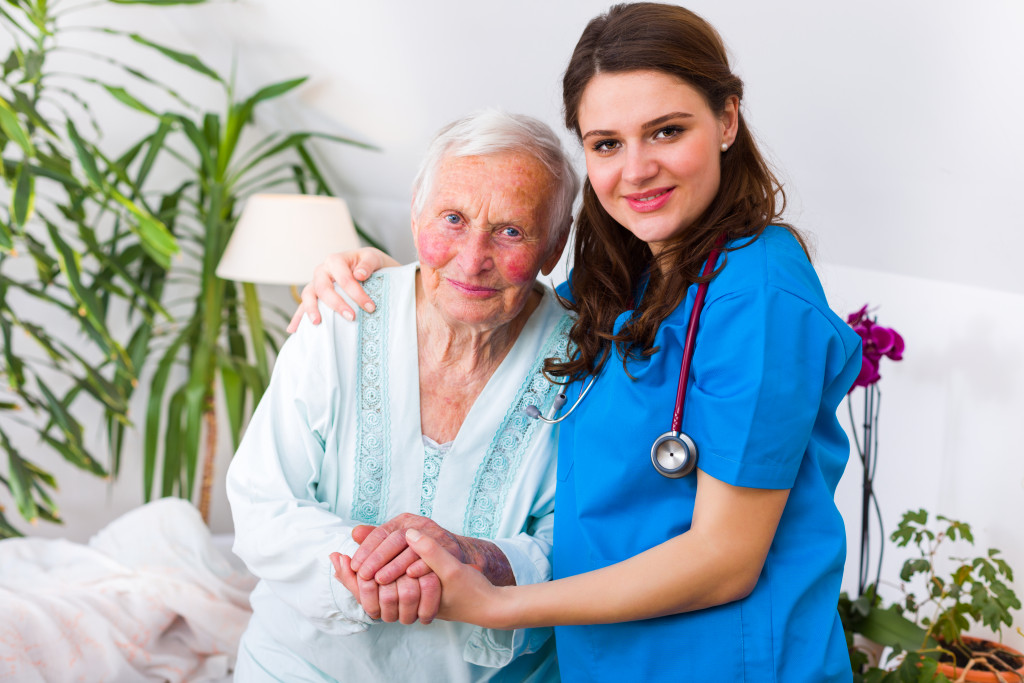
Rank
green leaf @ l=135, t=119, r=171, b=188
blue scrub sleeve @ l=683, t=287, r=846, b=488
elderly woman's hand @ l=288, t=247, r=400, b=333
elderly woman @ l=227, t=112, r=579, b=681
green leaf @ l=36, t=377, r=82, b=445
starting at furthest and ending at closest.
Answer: green leaf @ l=135, t=119, r=171, b=188 → green leaf @ l=36, t=377, r=82, b=445 → elderly woman's hand @ l=288, t=247, r=400, b=333 → elderly woman @ l=227, t=112, r=579, b=681 → blue scrub sleeve @ l=683, t=287, r=846, b=488

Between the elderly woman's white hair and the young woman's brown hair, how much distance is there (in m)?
0.09

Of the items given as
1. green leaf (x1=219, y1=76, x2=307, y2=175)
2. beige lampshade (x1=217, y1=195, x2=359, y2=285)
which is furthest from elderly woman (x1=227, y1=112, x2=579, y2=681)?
green leaf (x1=219, y1=76, x2=307, y2=175)

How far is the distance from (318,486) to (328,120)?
2135 millimetres

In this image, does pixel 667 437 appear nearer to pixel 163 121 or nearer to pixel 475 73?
pixel 475 73

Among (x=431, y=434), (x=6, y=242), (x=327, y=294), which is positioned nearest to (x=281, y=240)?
(x=6, y=242)

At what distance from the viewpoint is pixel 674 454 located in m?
1.08

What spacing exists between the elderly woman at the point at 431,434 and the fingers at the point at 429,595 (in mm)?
96

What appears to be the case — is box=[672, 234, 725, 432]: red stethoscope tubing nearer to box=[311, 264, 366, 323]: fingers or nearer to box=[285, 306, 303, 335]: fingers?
box=[311, 264, 366, 323]: fingers

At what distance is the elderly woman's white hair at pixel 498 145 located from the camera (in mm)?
1346

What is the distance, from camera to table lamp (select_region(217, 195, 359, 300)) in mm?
2855

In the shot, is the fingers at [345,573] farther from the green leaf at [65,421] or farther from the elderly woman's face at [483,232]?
the green leaf at [65,421]

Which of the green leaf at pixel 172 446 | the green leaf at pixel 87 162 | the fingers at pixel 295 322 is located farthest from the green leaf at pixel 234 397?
the fingers at pixel 295 322

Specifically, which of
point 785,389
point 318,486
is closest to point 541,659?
point 318,486

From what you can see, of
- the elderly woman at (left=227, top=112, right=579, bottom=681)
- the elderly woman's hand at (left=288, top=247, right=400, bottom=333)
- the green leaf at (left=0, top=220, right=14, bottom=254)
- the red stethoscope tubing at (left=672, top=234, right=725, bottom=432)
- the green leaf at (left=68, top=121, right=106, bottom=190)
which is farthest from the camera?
the green leaf at (left=68, top=121, right=106, bottom=190)
